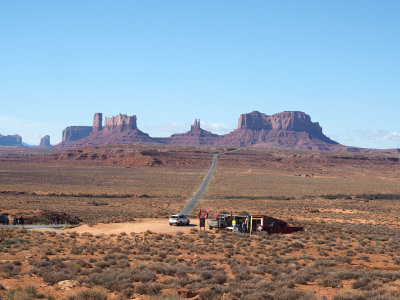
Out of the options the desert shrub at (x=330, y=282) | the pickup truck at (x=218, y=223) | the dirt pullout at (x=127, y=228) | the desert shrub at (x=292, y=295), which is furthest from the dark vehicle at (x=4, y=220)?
the desert shrub at (x=292, y=295)

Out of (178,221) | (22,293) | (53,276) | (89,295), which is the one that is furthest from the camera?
(178,221)

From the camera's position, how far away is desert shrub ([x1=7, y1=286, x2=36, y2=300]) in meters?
12.3

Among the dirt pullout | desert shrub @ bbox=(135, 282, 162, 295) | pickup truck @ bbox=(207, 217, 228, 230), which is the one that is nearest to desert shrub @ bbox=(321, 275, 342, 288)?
desert shrub @ bbox=(135, 282, 162, 295)

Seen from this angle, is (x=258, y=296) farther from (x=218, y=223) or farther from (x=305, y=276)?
(x=218, y=223)


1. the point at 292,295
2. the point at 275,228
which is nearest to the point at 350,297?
the point at 292,295

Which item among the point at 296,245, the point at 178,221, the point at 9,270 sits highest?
the point at 9,270

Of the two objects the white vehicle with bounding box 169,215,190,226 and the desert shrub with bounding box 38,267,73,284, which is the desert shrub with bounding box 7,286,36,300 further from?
the white vehicle with bounding box 169,215,190,226

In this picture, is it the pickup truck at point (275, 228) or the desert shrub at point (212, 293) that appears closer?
the desert shrub at point (212, 293)

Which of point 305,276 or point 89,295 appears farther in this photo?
point 305,276

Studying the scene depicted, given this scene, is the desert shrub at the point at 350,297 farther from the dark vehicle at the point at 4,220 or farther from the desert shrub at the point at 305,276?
the dark vehicle at the point at 4,220

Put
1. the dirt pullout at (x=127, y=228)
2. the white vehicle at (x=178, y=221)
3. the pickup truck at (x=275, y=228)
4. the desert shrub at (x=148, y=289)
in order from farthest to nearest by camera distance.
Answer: the white vehicle at (x=178, y=221)
the dirt pullout at (x=127, y=228)
the pickup truck at (x=275, y=228)
the desert shrub at (x=148, y=289)

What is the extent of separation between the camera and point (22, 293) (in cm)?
1252

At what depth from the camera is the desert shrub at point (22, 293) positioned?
484 inches

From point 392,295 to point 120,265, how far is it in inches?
393
